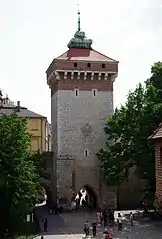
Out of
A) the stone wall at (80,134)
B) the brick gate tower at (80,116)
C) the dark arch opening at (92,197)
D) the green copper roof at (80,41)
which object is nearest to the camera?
the brick gate tower at (80,116)

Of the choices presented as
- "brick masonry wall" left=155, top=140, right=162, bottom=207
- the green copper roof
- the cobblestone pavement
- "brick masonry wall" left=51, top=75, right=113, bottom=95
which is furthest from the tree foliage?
"brick masonry wall" left=155, top=140, right=162, bottom=207

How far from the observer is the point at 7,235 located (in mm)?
30922

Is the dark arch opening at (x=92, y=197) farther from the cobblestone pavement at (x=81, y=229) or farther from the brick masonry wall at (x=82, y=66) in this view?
Answer: the brick masonry wall at (x=82, y=66)

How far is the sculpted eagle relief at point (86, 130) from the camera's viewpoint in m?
45.2

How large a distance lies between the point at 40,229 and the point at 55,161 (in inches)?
469

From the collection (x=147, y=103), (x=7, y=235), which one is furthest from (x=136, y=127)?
(x=7, y=235)

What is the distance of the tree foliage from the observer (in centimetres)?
3625

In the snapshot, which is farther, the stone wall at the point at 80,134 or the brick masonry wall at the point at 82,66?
the stone wall at the point at 80,134

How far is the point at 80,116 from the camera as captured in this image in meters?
45.2

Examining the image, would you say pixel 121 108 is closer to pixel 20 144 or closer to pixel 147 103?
pixel 147 103

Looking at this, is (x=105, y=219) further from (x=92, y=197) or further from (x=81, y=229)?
(x=92, y=197)

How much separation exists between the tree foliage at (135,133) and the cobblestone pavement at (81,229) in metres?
4.46

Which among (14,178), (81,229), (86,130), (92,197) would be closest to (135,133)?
(86,130)

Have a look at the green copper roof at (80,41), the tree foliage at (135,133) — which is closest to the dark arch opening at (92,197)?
the tree foliage at (135,133)
